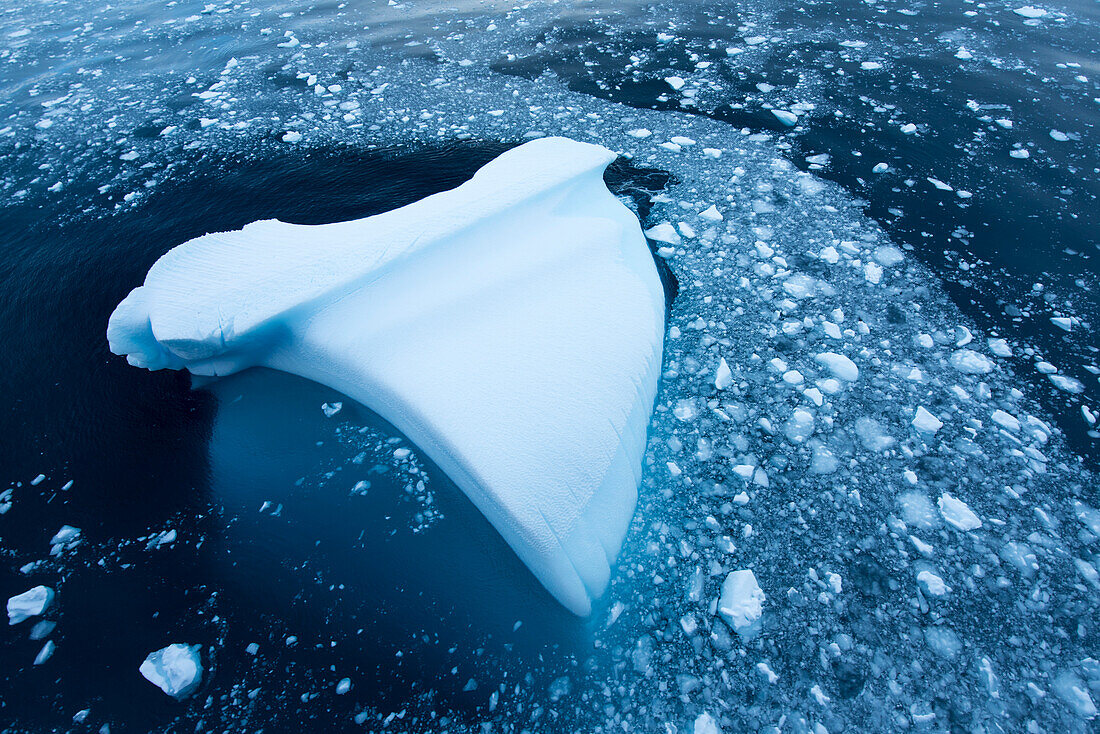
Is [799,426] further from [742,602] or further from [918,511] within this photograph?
[742,602]

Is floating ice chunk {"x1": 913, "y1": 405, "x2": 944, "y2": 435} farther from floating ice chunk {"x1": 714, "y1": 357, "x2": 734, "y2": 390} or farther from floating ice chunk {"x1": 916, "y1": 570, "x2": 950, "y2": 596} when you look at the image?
floating ice chunk {"x1": 714, "y1": 357, "x2": 734, "y2": 390}

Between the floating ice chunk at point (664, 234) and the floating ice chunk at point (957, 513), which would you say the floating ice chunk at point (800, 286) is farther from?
the floating ice chunk at point (957, 513)

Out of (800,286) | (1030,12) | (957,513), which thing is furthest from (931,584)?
(1030,12)

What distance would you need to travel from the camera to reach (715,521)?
1.69m

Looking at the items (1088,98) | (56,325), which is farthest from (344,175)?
(1088,98)

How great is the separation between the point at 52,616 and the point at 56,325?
1.40 m

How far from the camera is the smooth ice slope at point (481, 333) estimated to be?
1541mm

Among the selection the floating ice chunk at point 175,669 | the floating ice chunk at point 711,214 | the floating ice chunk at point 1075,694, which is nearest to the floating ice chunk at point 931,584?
the floating ice chunk at point 1075,694

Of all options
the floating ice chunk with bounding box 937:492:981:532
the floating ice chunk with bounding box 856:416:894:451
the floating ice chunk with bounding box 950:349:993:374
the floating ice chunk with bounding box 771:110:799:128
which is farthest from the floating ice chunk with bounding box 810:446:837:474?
the floating ice chunk with bounding box 771:110:799:128

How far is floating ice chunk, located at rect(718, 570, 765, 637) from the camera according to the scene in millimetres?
1486

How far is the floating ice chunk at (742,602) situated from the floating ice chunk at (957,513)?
67cm

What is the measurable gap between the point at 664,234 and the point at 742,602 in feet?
5.76

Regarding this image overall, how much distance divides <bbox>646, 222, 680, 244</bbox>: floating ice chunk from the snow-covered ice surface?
0.09ft

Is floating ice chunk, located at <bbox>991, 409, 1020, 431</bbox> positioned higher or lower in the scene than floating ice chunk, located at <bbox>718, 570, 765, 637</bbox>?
higher
